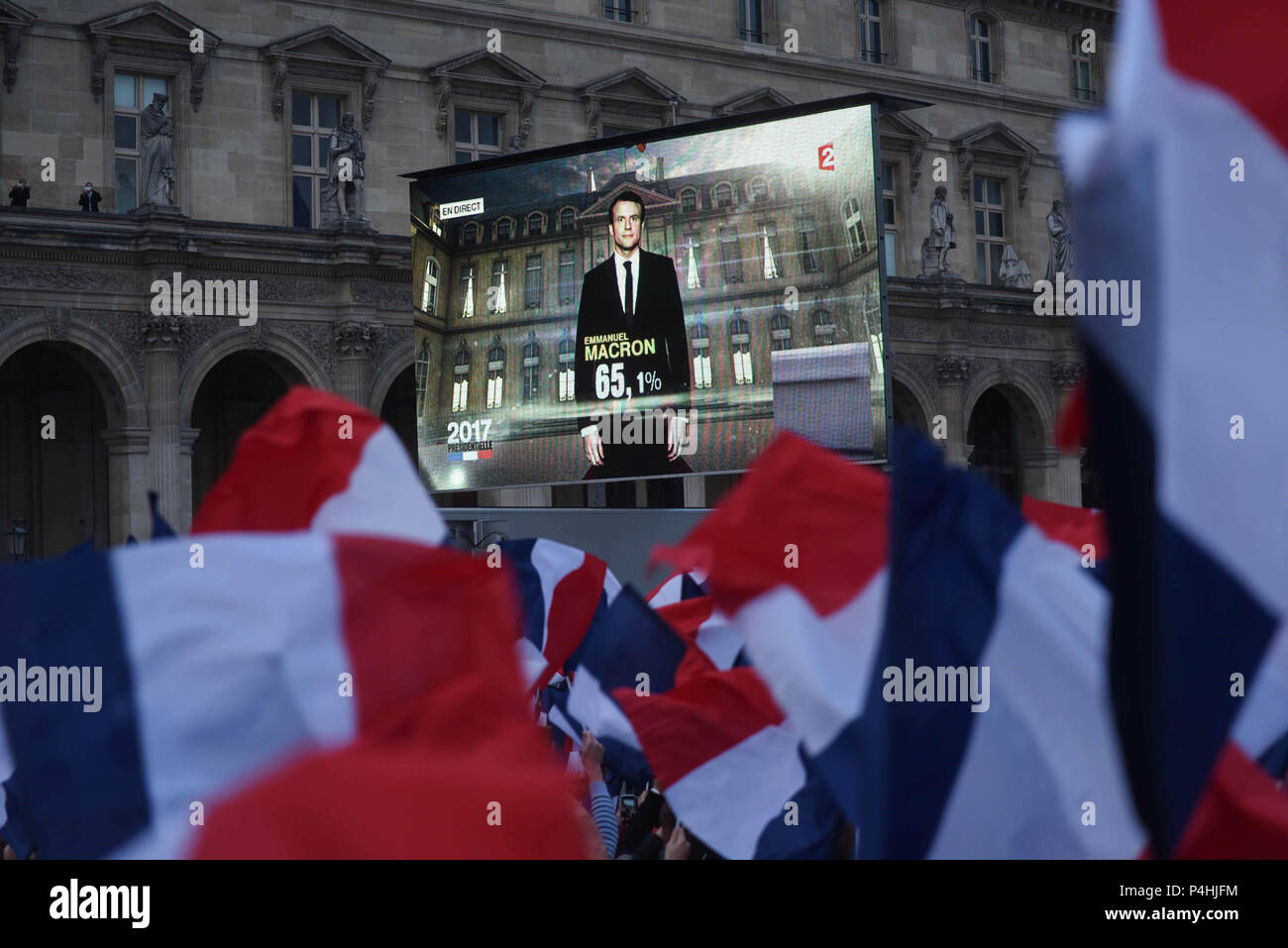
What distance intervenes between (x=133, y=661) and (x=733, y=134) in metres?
20.6

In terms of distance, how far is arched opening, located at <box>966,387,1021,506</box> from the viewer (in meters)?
36.4

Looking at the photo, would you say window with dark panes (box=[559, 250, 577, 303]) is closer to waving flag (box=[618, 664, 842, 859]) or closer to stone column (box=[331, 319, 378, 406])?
stone column (box=[331, 319, 378, 406])

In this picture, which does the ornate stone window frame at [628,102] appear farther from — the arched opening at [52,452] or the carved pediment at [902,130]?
the arched opening at [52,452]

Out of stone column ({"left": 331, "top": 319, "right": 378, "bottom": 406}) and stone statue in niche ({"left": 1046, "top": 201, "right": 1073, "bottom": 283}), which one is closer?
stone column ({"left": 331, "top": 319, "right": 378, "bottom": 406})

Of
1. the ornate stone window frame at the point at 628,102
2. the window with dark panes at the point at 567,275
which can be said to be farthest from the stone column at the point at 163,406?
the ornate stone window frame at the point at 628,102

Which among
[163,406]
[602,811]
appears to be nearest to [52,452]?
[163,406]

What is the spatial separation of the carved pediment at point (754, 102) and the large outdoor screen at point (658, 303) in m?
8.08

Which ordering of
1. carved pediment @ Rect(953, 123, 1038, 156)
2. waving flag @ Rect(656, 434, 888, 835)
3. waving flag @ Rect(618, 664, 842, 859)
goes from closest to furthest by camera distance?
waving flag @ Rect(656, 434, 888, 835) → waving flag @ Rect(618, 664, 842, 859) → carved pediment @ Rect(953, 123, 1038, 156)

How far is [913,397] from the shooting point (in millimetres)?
34094

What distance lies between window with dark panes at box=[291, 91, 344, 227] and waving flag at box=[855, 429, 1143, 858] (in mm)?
25423

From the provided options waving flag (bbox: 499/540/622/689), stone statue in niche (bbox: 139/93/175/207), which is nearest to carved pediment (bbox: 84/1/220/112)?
stone statue in niche (bbox: 139/93/175/207)

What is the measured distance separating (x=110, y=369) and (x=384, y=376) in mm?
4322

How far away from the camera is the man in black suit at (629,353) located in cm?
2444

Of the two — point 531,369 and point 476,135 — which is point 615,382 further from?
point 476,135
